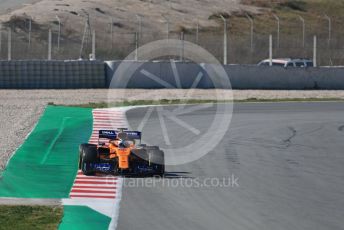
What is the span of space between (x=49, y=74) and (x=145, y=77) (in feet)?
12.8

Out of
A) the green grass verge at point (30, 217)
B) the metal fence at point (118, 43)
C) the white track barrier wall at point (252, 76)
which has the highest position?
the metal fence at point (118, 43)

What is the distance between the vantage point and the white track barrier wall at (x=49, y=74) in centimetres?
3341

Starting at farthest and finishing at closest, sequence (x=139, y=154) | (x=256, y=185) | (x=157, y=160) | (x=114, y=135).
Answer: (x=114, y=135) → (x=139, y=154) → (x=157, y=160) → (x=256, y=185)

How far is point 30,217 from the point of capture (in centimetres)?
1171

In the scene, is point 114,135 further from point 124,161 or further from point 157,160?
point 157,160

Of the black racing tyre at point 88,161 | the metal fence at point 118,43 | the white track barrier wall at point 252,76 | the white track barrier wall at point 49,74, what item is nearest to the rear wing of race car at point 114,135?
the black racing tyre at point 88,161

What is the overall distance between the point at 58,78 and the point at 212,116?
9.88 m

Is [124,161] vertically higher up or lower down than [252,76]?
lower down

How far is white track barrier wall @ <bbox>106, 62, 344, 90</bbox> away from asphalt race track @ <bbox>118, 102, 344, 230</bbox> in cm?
979

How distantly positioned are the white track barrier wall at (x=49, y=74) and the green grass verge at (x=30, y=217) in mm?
21448

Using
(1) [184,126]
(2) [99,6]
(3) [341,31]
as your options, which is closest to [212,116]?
(1) [184,126]

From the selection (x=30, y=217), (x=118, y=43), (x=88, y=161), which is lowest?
(x=30, y=217)

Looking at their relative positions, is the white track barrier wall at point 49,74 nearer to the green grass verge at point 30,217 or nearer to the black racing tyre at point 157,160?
the black racing tyre at point 157,160

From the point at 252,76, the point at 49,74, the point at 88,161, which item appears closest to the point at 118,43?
the point at 252,76
